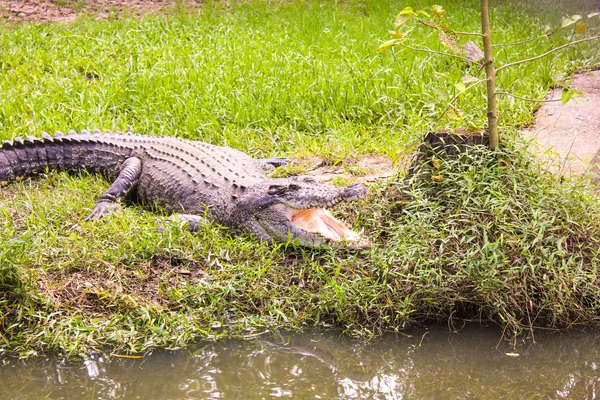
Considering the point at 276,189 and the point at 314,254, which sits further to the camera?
the point at 276,189

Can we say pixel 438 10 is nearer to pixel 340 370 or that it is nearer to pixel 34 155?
pixel 340 370

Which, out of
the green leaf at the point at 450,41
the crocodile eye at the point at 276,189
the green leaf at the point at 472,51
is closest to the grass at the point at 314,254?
the green leaf at the point at 450,41

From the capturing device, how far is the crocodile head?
4.70 meters

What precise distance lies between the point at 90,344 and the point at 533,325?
2571mm

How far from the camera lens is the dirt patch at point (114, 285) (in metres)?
4.23

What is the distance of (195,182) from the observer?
545cm

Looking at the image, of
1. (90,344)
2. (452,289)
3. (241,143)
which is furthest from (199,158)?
(452,289)

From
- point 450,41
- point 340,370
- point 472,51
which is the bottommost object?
point 340,370

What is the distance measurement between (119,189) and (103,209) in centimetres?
34

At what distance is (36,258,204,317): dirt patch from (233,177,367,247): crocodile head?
0.63m

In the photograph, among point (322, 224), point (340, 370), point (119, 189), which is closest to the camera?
point (340, 370)

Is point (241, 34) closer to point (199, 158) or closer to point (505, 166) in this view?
point (199, 158)

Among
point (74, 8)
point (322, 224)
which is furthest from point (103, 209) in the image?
point (74, 8)

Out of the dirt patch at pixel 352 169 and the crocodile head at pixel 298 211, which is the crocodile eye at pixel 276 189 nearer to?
the crocodile head at pixel 298 211
